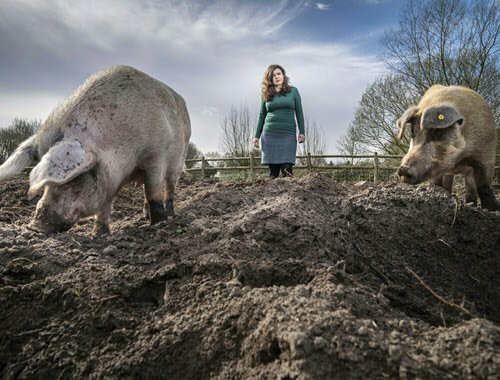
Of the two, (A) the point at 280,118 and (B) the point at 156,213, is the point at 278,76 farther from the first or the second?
(B) the point at 156,213

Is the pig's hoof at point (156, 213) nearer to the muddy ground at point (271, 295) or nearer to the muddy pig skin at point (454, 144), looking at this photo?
the muddy ground at point (271, 295)

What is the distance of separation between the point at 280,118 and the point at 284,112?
5.0 inches

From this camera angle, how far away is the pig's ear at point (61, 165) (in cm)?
319

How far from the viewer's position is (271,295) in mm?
1868

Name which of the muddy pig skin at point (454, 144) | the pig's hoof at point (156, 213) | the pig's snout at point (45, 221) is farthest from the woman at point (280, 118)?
the pig's snout at point (45, 221)

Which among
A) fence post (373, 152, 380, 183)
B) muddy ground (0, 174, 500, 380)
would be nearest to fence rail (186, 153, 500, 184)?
Result: fence post (373, 152, 380, 183)

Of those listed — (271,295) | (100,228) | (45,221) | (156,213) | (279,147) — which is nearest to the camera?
(271,295)

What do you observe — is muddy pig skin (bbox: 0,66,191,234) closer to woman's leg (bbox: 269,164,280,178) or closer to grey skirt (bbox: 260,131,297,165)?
grey skirt (bbox: 260,131,297,165)

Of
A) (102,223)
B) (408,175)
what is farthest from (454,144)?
(102,223)

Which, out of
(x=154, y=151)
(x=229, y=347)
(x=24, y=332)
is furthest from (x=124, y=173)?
(x=229, y=347)

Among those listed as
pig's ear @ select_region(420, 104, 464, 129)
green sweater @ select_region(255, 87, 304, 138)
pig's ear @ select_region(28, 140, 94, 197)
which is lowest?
pig's ear @ select_region(28, 140, 94, 197)

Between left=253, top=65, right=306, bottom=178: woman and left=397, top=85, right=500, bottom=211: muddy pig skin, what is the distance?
6.79 feet

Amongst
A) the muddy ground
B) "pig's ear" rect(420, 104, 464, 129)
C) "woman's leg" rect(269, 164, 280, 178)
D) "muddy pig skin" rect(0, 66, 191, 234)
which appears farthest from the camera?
"woman's leg" rect(269, 164, 280, 178)

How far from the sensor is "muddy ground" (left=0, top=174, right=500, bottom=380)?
4.86 feet
